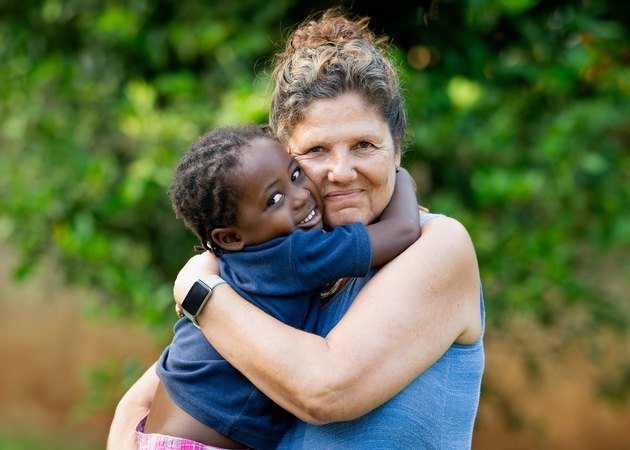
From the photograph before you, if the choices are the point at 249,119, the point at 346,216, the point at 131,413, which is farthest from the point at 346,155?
the point at 249,119

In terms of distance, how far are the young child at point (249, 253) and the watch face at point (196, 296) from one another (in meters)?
0.10

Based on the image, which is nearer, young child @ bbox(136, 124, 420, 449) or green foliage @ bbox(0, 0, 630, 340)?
young child @ bbox(136, 124, 420, 449)

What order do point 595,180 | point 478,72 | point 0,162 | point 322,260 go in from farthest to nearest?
point 0,162
point 595,180
point 478,72
point 322,260

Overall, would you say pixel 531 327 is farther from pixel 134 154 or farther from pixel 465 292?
pixel 465 292

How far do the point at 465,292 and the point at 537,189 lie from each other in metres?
2.19

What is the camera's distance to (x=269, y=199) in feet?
7.52

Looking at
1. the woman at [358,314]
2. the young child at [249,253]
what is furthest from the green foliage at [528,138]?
the young child at [249,253]

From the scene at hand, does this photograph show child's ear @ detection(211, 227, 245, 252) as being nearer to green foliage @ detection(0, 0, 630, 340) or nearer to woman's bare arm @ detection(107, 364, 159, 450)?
woman's bare arm @ detection(107, 364, 159, 450)

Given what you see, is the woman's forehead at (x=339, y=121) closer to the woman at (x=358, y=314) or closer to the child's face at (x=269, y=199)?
the woman at (x=358, y=314)

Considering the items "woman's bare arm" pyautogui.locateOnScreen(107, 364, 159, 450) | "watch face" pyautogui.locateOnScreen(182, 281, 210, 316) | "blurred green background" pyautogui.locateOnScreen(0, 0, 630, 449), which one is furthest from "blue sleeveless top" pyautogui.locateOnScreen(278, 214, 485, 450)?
"blurred green background" pyautogui.locateOnScreen(0, 0, 630, 449)

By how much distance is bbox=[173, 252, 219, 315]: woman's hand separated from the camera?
2.22 metres

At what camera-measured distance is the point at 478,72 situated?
13.3 feet

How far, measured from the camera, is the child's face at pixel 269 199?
2275mm

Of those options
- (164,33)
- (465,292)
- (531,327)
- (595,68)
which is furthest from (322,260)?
(531,327)
